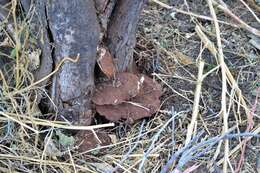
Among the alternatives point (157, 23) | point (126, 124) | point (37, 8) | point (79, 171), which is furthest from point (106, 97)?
point (157, 23)

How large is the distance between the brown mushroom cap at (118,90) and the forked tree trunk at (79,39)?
32mm

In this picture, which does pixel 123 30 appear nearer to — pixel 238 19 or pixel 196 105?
pixel 196 105

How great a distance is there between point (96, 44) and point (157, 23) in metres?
0.51

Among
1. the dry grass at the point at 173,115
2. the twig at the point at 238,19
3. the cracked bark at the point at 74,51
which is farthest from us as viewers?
the twig at the point at 238,19

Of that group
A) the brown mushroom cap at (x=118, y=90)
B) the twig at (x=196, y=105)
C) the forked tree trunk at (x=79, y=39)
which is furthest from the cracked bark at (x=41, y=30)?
the twig at (x=196, y=105)

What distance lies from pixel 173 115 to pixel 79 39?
0.40 meters

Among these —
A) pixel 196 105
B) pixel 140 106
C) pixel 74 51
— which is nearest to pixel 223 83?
pixel 196 105

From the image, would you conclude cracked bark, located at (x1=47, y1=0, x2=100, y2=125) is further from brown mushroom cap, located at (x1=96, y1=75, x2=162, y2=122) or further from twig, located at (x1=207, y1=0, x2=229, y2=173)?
twig, located at (x1=207, y1=0, x2=229, y2=173)

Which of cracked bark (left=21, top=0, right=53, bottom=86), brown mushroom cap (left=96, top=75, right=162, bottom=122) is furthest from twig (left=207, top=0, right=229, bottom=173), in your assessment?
cracked bark (left=21, top=0, right=53, bottom=86)

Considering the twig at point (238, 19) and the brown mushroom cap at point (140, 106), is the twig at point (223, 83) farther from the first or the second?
the brown mushroom cap at point (140, 106)

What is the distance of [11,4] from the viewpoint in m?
1.27

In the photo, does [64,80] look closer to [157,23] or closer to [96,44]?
[96,44]

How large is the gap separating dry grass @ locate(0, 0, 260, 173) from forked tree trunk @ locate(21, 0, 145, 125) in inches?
2.3

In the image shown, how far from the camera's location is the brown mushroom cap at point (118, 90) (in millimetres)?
1350
